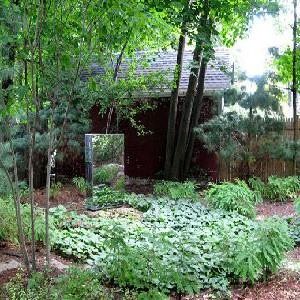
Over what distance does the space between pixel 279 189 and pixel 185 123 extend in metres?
3.45

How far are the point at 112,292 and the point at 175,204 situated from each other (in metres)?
4.98

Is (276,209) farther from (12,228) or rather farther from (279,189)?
(12,228)

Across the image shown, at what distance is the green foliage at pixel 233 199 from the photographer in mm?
8602

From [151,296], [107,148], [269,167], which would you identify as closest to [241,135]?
[269,167]

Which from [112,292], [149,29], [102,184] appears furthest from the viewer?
[102,184]

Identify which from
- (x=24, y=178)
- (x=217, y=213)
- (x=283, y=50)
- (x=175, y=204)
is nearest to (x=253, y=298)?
(x=217, y=213)

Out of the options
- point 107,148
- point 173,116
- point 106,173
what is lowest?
point 106,173

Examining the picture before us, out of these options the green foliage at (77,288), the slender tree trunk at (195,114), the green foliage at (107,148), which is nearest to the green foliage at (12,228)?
the green foliage at (77,288)

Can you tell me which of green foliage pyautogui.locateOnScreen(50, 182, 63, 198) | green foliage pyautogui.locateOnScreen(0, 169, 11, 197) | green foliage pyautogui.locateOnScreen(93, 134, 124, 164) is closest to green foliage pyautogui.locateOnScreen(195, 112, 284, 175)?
green foliage pyautogui.locateOnScreen(93, 134, 124, 164)

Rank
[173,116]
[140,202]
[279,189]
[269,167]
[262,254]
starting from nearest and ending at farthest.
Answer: [262,254]
[140,202]
[279,189]
[269,167]
[173,116]

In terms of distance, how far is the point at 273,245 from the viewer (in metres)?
4.70

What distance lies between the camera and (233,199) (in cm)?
876

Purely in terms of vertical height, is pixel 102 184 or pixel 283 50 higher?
pixel 283 50

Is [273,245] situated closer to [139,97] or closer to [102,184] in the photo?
[102,184]
